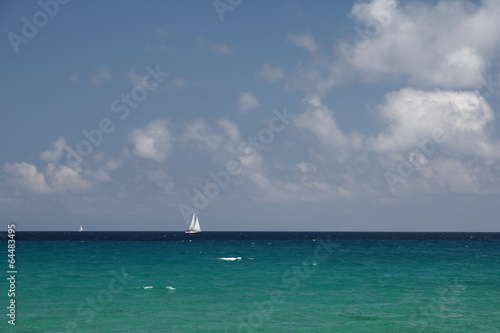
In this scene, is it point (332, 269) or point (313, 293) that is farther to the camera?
point (332, 269)

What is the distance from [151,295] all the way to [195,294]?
3.71 metres

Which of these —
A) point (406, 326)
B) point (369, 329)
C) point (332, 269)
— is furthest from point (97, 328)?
point (332, 269)

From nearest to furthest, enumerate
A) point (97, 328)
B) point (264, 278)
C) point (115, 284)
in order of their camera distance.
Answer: point (97, 328)
point (115, 284)
point (264, 278)

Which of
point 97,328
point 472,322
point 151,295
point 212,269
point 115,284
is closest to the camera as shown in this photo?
point 97,328

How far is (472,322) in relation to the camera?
35.8m

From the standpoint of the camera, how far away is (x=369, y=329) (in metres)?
33.5

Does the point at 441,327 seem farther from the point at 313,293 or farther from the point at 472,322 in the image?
the point at 313,293

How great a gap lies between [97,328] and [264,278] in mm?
28283

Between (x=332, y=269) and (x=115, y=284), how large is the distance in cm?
2929

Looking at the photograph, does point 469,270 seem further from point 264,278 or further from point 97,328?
point 97,328

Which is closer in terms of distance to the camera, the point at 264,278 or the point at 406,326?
the point at 406,326

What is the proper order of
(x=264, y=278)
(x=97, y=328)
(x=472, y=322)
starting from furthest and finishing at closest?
1. (x=264, y=278)
2. (x=472, y=322)
3. (x=97, y=328)

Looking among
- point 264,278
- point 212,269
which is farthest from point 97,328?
point 212,269

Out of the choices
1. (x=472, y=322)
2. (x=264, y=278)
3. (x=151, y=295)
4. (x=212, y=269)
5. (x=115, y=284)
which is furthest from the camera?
(x=212, y=269)
